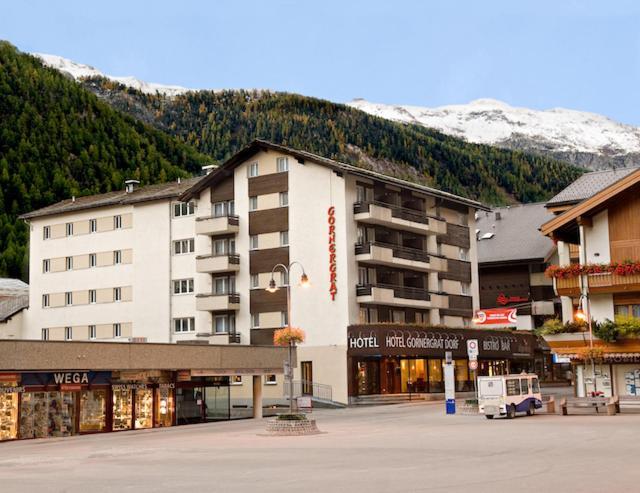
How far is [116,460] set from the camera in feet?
97.9

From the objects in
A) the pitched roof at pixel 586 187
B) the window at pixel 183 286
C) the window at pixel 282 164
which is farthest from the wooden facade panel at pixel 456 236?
the window at pixel 183 286

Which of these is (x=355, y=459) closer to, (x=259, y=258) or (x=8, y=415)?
(x=8, y=415)

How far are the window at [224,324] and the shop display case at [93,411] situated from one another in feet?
97.3

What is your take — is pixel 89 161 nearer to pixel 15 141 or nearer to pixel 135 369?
pixel 15 141

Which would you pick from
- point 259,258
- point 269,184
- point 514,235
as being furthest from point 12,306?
point 514,235

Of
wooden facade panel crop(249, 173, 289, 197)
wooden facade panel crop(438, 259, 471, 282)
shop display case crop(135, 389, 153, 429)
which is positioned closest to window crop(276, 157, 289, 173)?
wooden facade panel crop(249, 173, 289, 197)

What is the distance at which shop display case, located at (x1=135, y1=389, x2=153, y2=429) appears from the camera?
48500 mm

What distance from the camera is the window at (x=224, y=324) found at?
7650cm

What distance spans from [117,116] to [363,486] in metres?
184

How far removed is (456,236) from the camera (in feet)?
282

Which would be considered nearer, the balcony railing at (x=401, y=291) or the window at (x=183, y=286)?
the balcony railing at (x=401, y=291)

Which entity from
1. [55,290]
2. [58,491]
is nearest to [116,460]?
[58,491]

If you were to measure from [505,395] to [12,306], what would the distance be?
192ft

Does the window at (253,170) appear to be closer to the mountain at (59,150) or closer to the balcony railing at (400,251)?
the balcony railing at (400,251)
